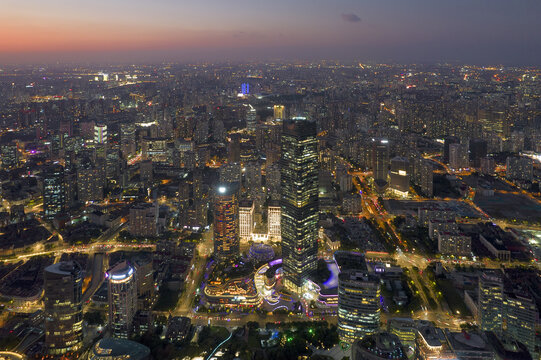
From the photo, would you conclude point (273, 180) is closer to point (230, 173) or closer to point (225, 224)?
point (230, 173)

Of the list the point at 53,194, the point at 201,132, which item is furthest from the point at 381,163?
the point at 53,194

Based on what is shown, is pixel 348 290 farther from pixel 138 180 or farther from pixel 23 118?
pixel 23 118

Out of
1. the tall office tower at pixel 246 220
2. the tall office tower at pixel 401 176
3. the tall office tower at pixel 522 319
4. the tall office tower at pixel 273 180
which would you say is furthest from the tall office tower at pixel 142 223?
the tall office tower at pixel 522 319

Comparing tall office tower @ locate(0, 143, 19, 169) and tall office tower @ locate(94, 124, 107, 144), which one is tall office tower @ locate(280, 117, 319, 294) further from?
tall office tower @ locate(94, 124, 107, 144)

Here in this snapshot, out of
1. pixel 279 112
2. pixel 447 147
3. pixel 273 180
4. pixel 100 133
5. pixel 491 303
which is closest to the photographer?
pixel 491 303

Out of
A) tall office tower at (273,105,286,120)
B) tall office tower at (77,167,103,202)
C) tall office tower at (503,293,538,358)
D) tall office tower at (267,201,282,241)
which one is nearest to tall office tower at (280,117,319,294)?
Result: tall office tower at (267,201,282,241)

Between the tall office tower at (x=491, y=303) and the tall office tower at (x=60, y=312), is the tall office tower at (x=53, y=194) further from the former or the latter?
the tall office tower at (x=491, y=303)

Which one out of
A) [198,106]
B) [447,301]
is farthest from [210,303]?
[198,106]
